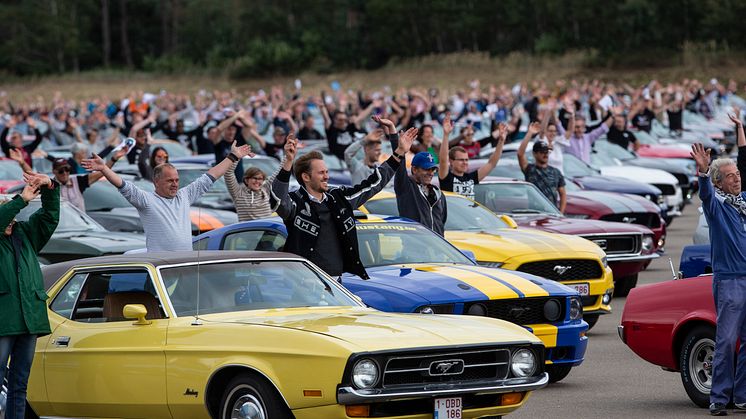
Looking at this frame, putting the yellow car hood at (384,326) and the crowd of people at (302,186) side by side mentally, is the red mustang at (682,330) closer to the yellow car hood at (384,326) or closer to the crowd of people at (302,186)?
the crowd of people at (302,186)

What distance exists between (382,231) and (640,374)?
2.39m

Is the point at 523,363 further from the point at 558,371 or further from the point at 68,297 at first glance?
the point at 68,297

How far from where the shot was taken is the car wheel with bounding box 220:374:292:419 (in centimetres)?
780

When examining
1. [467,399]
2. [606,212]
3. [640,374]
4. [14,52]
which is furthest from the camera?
[14,52]

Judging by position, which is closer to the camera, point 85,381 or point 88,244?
point 85,381

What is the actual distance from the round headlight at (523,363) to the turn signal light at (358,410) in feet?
3.21

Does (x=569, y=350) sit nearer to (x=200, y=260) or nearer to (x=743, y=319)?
(x=743, y=319)

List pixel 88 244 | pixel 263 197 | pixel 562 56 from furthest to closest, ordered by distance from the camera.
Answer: pixel 562 56 → pixel 88 244 → pixel 263 197

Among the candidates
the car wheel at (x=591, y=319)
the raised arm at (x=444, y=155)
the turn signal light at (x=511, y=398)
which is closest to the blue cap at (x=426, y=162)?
the raised arm at (x=444, y=155)

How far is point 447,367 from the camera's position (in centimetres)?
798

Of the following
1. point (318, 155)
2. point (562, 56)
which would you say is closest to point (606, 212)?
point (318, 155)

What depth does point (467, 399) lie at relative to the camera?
814 cm

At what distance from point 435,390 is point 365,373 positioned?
0.42 metres

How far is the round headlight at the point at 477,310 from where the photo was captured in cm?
1078
